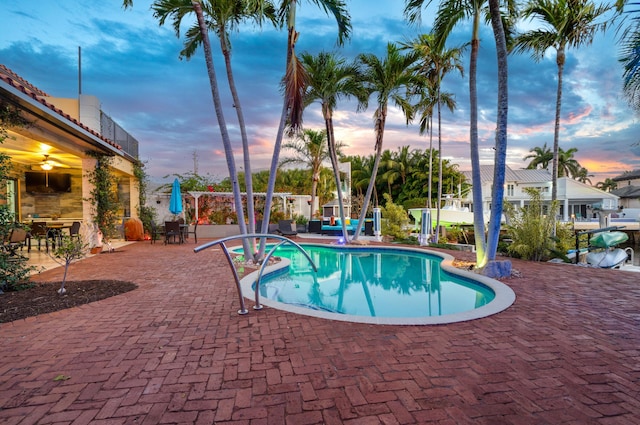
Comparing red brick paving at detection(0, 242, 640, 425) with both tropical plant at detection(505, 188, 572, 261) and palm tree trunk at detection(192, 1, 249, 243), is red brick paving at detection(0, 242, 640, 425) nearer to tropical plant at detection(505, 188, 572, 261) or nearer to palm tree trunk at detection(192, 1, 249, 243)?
palm tree trunk at detection(192, 1, 249, 243)

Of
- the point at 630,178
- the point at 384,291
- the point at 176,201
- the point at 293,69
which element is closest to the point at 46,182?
the point at 176,201

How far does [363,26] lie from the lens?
447 inches

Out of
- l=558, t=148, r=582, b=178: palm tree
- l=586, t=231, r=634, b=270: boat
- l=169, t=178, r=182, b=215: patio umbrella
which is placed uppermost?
l=558, t=148, r=582, b=178: palm tree

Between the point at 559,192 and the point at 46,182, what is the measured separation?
1555 inches

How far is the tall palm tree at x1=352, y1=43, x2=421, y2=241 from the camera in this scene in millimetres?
11059

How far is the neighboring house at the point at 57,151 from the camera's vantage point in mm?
6924

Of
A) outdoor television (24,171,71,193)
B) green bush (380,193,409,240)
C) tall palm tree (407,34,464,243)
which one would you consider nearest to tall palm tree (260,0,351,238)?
tall palm tree (407,34,464,243)

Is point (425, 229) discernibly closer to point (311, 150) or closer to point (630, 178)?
point (311, 150)

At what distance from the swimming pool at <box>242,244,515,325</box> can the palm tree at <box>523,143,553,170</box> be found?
48.3 m

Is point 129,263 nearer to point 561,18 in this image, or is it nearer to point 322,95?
point 322,95

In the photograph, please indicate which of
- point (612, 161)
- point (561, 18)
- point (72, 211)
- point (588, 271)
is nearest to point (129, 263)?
point (72, 211)

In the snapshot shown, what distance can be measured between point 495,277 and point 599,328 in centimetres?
296

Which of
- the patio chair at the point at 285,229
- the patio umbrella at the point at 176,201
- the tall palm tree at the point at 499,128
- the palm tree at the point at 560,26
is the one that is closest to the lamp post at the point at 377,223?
the patio chair at the point at 285,229

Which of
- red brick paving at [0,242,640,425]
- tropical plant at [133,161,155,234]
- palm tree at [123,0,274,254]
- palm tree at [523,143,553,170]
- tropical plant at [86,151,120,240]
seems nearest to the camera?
red brick paving at [0,242,640,425]
